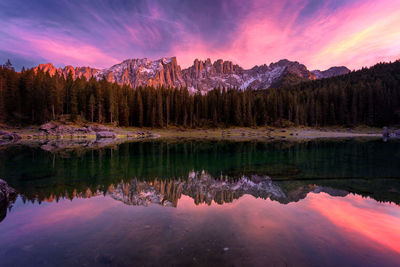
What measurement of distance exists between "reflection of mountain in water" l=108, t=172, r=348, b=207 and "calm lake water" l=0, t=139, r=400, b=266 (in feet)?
0.18

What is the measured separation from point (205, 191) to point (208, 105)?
87931mm

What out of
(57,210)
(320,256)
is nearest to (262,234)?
(320,256)

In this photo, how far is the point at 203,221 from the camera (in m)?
7.66

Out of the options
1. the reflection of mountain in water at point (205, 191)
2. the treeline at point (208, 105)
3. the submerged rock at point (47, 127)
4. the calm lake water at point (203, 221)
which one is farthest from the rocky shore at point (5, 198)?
the treeline at point (208, 105)

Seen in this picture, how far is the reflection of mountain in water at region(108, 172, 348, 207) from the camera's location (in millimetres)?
10250

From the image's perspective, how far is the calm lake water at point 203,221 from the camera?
5422 millimetres

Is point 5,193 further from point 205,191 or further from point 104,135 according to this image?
point 104,135

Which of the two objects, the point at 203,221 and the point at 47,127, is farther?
the point at 47,127

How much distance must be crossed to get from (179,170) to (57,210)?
9.90 m

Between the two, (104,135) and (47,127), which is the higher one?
(47,127)

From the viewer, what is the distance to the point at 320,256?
5422mm

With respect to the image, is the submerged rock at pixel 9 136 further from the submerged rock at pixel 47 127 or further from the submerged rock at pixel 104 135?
the submerged rock at pixel 104 135

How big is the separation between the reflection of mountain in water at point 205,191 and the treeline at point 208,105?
212ft

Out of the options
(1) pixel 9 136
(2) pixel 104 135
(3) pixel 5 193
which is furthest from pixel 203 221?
(1) pixel 9 136
